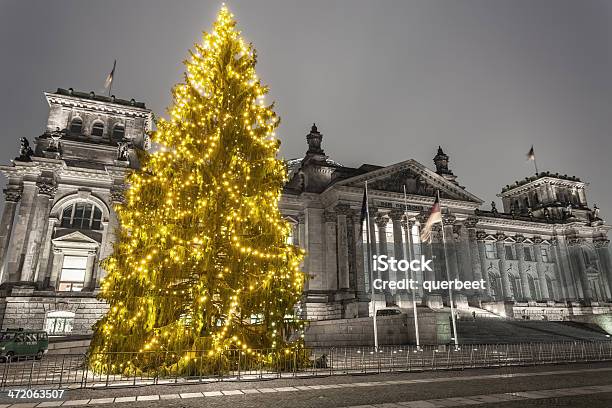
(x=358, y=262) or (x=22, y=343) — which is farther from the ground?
(x=358, y=262)

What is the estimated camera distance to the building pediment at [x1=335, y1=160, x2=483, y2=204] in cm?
4303

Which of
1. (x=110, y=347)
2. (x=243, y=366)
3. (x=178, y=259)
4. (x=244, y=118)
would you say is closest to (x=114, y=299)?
(x=110, y=347)

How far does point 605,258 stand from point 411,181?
125 ft

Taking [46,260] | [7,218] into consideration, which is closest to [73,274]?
[46,260]

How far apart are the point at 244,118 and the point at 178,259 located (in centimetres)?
637

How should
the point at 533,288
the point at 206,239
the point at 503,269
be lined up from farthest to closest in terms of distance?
the point at 533,288, the point at 503,269, the point at 206,239

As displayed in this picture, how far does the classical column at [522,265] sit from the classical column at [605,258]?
42.1 ft

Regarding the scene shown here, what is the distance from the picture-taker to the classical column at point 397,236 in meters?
42.0

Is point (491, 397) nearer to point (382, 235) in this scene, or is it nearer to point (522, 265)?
point (382, 235)

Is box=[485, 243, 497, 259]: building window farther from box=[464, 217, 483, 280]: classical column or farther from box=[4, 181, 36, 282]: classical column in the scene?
box=[4, 181, 36, 282]: classical column

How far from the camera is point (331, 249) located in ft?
134

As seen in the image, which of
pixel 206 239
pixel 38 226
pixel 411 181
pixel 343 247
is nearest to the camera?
pixel 206 239

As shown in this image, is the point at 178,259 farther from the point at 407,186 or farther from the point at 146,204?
the point at 407,186

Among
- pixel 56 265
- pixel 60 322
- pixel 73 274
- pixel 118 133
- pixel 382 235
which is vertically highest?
pixel 118 133
